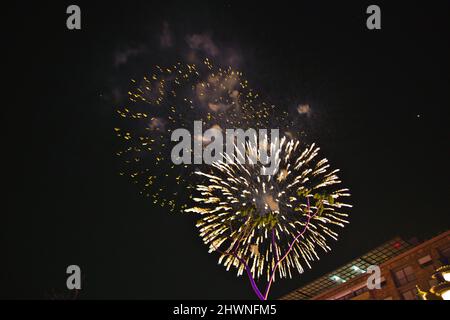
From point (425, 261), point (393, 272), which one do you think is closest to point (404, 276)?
point (393, 272)

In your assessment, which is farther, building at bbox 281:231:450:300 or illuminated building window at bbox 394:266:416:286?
illuminated building window at bbox 394:266:416:286

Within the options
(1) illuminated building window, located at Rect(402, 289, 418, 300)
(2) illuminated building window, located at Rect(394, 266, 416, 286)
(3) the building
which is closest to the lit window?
(3) the building

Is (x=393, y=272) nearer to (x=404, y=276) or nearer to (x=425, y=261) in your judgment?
(x=404, y=276)

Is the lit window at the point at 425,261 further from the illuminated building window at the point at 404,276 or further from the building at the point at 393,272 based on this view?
the illuminated building window at the point at 404,276

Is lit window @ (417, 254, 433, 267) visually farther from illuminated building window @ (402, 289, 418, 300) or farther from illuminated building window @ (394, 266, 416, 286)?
illuminated building window @ (402, 289, 418, 300)

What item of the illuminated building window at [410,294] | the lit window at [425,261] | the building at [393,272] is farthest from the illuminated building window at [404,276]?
the lit window at [425,261]

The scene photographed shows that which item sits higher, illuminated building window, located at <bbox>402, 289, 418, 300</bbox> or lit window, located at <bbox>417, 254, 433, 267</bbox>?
lit window, located at <bbox>417, 254, 433, 267</bbox>

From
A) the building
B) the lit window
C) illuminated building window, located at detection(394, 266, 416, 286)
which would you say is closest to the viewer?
the building

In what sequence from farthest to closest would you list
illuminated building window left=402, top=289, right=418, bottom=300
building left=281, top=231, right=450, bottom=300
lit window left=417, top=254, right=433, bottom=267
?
illuminated building window left=402, top=289, right=418, bottom=300 → lit window left=417, top=254, right=433, bottom=267 → building left=281, top=231, right=450, bottom=300
